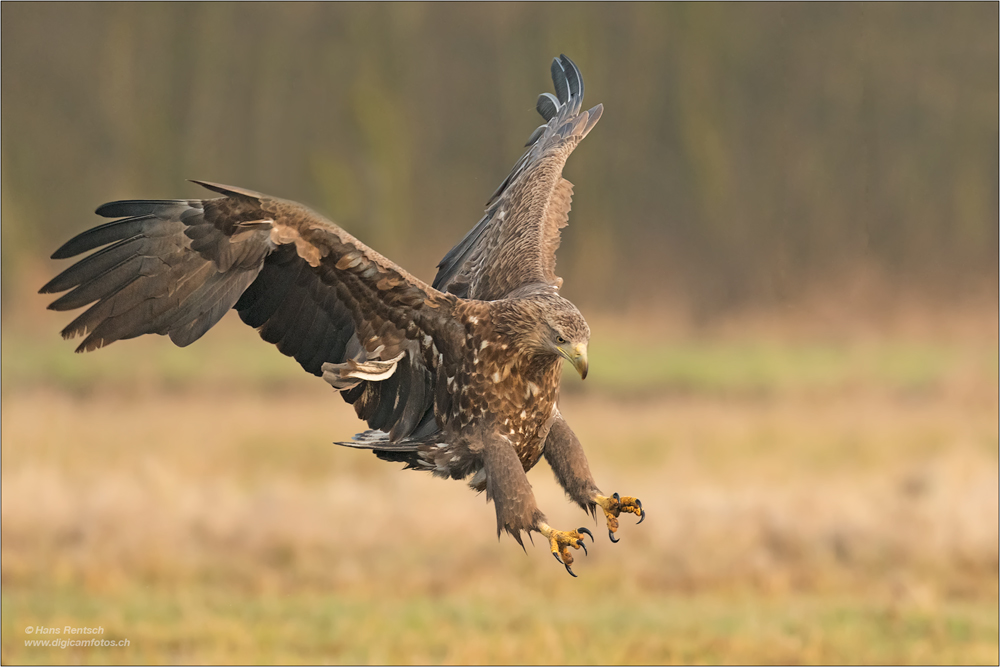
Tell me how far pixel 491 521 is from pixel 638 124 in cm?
846

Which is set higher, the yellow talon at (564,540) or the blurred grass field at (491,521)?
the blurred grass field at (491,521)

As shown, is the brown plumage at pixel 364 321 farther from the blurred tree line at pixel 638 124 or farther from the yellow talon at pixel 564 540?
the blurred tree line at pixel 638 124

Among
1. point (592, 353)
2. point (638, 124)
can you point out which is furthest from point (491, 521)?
point (638, 124)

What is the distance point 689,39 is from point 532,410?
1788 centimetres

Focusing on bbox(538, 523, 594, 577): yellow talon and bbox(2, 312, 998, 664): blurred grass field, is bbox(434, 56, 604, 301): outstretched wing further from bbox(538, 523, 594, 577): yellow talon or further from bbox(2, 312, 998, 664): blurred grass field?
bbox(2, 312, 998, 664): blurred grass field

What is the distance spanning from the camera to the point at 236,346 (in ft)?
65.3

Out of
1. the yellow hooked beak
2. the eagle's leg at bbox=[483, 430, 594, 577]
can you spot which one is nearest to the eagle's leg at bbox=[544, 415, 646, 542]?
the eagle's leg at bbox=[483, 430, 594, 577]

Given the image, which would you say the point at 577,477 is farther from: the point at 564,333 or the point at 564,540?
the point at 564,333

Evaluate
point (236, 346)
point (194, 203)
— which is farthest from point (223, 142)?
point (194, 203)

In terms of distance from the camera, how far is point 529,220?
20.5ft

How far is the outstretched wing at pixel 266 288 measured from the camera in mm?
5047

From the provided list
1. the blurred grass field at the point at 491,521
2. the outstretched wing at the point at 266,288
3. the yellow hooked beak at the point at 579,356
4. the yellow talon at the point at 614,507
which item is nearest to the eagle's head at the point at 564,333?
the yellow hooked beak at the point at 579,356

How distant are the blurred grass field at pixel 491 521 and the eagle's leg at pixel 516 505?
9344 millimetres

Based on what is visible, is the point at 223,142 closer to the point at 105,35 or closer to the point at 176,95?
the point at 176,95
